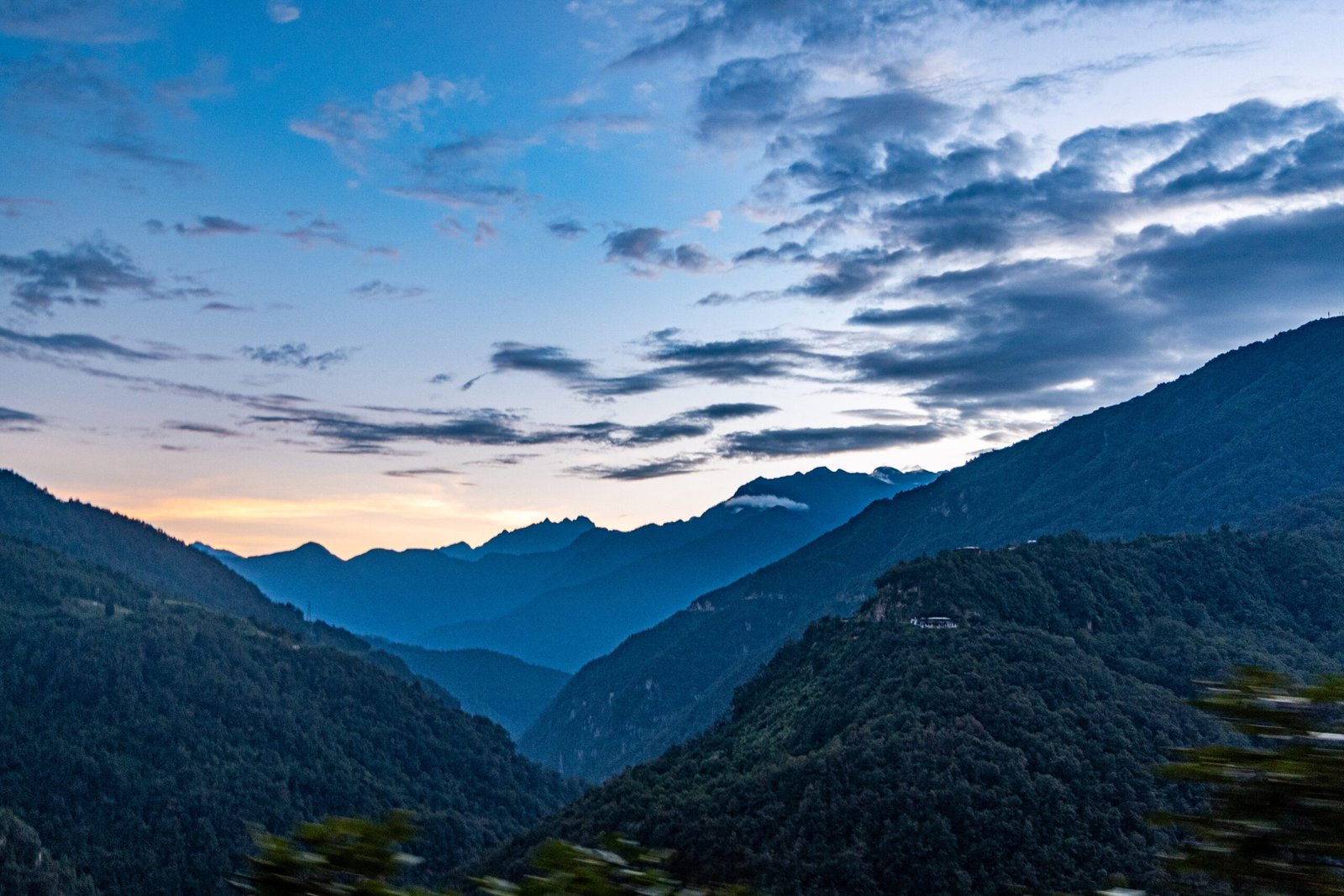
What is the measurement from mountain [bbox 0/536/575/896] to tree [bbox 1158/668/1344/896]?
333 feet

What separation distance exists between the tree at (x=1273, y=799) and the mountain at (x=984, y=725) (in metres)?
33.5

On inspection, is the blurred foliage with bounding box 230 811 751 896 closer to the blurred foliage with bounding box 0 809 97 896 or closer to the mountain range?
the blurred foliage with bounding box 0 809 97 896

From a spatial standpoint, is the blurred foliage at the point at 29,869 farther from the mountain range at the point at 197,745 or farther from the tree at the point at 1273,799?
the tree at the point at 1273,799

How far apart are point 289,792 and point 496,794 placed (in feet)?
105

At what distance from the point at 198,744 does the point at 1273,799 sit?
497ft

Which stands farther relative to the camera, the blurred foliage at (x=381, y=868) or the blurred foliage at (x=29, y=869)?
the blurred foliage at (x=29, y=869)

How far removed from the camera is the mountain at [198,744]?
11381 cm

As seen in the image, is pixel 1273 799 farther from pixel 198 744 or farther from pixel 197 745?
pixel 198 744

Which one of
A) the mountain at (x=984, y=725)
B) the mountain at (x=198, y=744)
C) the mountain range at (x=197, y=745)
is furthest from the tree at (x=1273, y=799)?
the mountain range at (x=197, y=745)

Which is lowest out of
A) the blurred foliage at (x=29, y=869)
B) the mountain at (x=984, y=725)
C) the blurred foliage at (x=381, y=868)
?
the blurred foliage at (x=29, y=869)

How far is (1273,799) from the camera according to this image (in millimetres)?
4227

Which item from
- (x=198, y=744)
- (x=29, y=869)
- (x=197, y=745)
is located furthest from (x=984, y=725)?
(x=198, y=744)

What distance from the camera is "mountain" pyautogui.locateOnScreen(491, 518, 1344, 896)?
55.2m

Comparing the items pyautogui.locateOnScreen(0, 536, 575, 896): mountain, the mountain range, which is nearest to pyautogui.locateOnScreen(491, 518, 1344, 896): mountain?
pyautogui.locateOnScreen(0, 536, 575, 896): mountain
